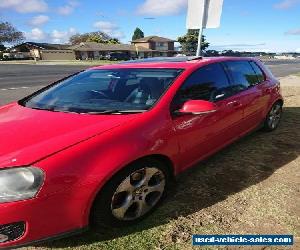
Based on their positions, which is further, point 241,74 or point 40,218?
point 241,74

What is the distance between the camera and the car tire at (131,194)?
8.98 ft

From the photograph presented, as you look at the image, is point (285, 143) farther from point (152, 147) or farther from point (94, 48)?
point (94, 48)

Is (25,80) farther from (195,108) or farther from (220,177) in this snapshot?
(195,108)

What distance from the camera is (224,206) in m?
3.42

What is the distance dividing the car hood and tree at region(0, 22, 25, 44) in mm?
92190

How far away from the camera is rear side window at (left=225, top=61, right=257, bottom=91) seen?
460 centimetres

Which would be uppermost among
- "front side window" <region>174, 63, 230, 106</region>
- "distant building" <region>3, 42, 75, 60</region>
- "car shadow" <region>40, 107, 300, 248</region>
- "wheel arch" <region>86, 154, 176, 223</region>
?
"front side window" <region>174, 63, 230, 106</region>

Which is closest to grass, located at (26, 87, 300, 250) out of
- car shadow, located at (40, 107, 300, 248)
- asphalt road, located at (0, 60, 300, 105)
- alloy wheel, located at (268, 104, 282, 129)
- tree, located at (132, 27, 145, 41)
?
car shadow, located at (40, 107, 300, 248)

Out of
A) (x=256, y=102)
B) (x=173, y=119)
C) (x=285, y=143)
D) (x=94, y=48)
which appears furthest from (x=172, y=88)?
(x=94, y=48)

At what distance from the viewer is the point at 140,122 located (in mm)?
2992

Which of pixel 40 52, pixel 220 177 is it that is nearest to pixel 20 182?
pixel 220 177

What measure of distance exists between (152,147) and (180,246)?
847 mm

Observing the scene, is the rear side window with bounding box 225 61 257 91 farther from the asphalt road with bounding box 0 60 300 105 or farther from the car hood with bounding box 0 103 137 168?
the asphalt road with bounding box 0 60 300 105

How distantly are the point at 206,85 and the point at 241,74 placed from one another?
1.12 meters
